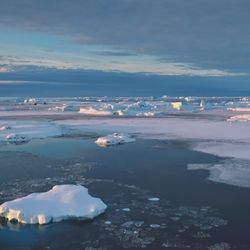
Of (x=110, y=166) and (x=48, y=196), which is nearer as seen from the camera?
(x=48, y=196)

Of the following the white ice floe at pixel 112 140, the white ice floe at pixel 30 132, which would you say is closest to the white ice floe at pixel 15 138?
the white ice floe at pixel 30 132

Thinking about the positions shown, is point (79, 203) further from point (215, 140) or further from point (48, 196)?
point (215, 140)

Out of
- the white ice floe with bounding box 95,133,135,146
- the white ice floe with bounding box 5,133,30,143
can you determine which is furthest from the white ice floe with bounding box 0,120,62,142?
the white ice floe with bounding box 95,133,135,146

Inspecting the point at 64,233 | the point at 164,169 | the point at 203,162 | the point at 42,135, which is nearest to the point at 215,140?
the point at 203,162

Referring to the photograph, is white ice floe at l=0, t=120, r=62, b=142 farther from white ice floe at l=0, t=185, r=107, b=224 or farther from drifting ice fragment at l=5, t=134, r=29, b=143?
white ice floe at l=0, t=185, r=107, b=224

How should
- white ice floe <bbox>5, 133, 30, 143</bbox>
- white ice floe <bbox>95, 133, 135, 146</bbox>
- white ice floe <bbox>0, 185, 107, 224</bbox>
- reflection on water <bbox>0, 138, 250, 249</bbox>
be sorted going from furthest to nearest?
white ice floe <bbox>5, 133, 30, 143</bbox> → white ice floe <bbox>95, 133, 135, 146</bbox> → white ice floe <bbox>0, 185, 107, 224</bbox> → reflection on water <bbox>0, 138, 250, 249</bbox>
